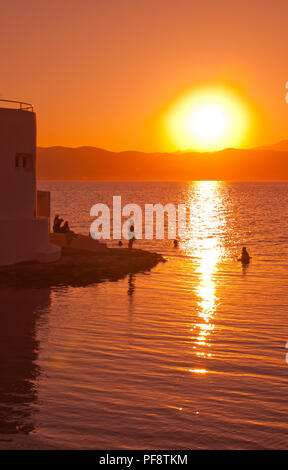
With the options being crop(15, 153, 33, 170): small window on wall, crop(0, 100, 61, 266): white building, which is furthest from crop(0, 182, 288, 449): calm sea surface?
crop(15, 153, 33, 170): small window on wall

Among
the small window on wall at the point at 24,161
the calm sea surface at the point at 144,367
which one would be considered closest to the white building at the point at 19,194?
the small window on wall at the point at 24,161

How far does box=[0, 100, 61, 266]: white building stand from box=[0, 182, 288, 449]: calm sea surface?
464 centimetres

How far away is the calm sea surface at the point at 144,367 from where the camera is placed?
445 inches

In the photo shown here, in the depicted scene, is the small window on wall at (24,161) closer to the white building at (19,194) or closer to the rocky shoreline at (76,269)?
the white building at (19,194)

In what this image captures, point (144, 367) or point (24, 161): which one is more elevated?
point (24, 161)

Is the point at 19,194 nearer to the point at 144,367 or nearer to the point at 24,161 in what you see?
the point at 24,161

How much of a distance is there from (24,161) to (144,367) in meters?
19.0

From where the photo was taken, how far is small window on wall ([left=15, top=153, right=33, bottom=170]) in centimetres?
3120

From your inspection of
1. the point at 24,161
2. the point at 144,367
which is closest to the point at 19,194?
the point at 24,161

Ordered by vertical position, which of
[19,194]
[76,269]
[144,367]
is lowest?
[144,367]

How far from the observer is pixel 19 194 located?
31062 mm

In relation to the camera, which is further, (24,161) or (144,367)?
(24,161)
